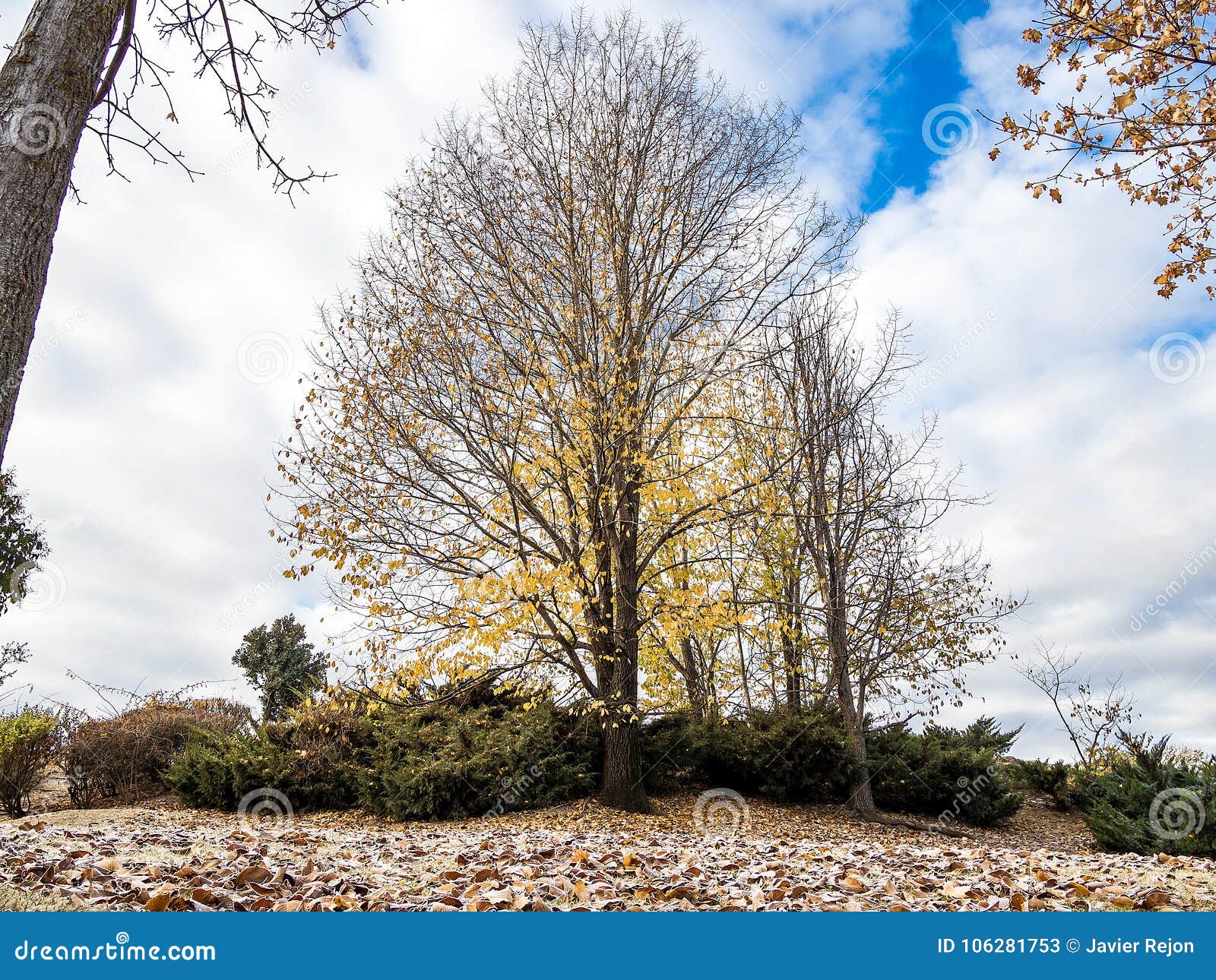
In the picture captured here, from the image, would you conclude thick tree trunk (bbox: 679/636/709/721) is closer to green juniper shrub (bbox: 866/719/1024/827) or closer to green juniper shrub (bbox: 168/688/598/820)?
green juniper shrub (bbox: 168/688/598/820)

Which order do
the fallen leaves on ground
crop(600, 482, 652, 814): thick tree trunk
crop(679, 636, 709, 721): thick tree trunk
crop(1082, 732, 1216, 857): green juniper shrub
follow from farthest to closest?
crop(679, 636, 709, 721): thick tree trunk → crop(600, 482, 652, 814): thick tree trunk → crop(1082, 732, 1216, 857): green juniper shrub → the fallen leaves on ground

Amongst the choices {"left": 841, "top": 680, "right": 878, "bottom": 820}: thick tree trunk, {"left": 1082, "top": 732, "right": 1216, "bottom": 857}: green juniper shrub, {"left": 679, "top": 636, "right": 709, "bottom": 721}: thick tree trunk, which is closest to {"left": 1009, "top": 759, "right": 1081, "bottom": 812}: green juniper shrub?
{"left": 1082, "top": 732, "right": 1216, "bottom": 857}: green juniper shrub

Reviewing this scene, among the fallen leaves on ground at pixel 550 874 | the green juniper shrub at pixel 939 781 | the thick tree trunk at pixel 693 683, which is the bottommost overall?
the fallen leaves on ground at pixel 550 874

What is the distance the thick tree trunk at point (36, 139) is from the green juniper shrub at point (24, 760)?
1061 centimetres

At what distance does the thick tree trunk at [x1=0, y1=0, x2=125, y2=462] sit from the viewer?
394 cm

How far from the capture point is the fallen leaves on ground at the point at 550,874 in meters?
4.12

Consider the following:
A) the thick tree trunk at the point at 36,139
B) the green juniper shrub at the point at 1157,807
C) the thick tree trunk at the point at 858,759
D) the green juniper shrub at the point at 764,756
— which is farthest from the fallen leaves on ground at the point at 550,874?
the green juniper shrub at the point at 764,756

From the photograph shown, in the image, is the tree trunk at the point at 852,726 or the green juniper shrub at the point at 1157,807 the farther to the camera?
the tree trunk at the point at 852,726

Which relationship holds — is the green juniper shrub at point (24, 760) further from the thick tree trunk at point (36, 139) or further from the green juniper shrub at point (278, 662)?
the thick tree trunk at point (36, 139)

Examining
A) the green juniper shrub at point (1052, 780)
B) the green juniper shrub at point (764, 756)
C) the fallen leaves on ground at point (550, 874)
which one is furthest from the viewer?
the green juniper shrub at point (1052, 780)

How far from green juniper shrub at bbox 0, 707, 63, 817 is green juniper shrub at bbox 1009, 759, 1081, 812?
16.7 metres

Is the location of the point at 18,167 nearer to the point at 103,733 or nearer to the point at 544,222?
the point at 544,222

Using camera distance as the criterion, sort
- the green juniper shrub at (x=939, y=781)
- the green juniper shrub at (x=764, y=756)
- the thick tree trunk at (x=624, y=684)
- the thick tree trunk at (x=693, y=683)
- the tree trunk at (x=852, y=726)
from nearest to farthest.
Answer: the thick tree trunk at (x=624, y=684)
the tree trunk at (x=852, y=726)
the green juniper shrub at (x=764, y=756)
the green juniper shrub at (x=939, y=781)
the thick tree trunk at (x=693, y=683)
